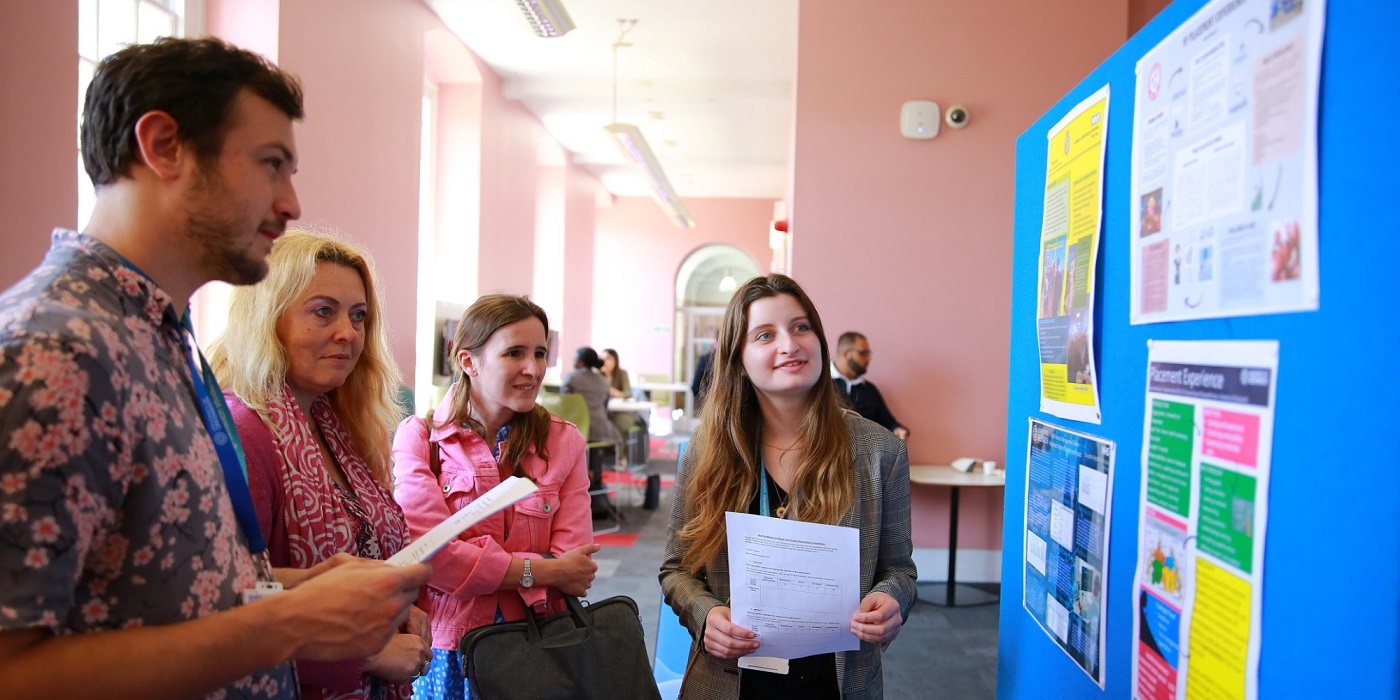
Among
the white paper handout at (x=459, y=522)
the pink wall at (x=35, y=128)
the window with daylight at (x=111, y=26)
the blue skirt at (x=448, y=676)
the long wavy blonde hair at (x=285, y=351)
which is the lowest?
the blue skirt at (x=448, y=676)

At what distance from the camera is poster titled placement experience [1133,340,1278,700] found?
3.21ft

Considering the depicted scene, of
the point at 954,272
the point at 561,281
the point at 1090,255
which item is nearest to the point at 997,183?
the point at 954,272

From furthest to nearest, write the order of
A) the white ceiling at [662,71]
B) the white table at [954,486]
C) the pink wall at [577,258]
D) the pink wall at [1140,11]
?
1. the pink wall at [577,258]
2. the white ceiling at [662,71]
3. the pink wall at [1140,11]
4. the white table at [954,486]

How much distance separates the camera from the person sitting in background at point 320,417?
A: 4.30 feet

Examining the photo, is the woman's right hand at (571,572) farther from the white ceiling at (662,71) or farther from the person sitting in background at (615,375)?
the person sitting in background at (615,375)

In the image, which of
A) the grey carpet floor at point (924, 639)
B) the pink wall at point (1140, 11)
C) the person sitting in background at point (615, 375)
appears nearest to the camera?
the grey carpet floor at point (924, 639)

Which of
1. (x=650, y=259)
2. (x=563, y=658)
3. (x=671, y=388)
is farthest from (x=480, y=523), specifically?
(x=650, y=259)

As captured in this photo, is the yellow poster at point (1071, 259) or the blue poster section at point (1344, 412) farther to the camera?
the yellow poster at point (1071, 259)

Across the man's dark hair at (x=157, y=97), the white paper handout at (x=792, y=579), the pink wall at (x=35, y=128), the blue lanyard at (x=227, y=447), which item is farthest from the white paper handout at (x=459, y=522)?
the pink wall at (x=35, y=128)

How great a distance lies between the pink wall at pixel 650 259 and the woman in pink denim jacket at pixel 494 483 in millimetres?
13272

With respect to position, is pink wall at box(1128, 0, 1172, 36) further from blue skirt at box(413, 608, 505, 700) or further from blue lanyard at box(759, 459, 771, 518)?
blue skirt at box(413, 608, 505, 700)

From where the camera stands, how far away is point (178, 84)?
0.92 m

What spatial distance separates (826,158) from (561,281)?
713cm

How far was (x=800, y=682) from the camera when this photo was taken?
1.68m
